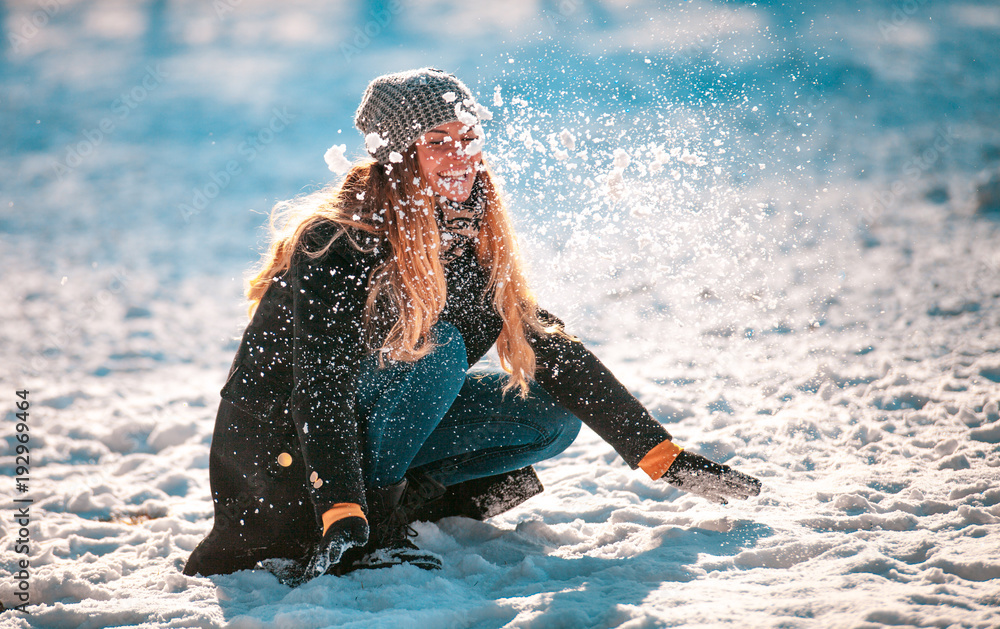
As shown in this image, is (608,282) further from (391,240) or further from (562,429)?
(391,240)

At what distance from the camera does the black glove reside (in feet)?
5.44

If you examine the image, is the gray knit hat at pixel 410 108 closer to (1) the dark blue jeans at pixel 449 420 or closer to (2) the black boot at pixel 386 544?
(1) the dark blue jeans at pixel 449 420

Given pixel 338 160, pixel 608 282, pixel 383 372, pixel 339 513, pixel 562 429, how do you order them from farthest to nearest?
pixel 608 282 < pixel 562 429 < pixel 338 160 < pixel 383 372 < pixel 339 513

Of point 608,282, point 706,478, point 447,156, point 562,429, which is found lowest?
point 706,478

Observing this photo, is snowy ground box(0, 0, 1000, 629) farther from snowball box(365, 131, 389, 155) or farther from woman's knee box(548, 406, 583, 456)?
snowball box(365, 131, 389, 155)

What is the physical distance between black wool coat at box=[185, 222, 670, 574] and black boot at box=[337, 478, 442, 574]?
0.12 metres

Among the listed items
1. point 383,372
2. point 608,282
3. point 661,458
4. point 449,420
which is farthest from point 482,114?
point 608,282

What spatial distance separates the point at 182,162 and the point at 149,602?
633cm

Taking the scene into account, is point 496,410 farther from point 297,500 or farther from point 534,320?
point 297,500

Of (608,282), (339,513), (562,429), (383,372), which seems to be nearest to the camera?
(339,513)

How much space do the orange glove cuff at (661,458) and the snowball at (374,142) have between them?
3.12ft

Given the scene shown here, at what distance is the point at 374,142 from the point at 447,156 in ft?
0.56

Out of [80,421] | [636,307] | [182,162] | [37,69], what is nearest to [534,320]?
[80,421]

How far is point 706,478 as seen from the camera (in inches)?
65.5
